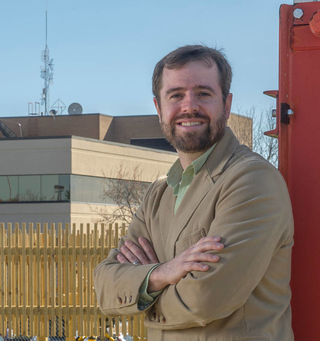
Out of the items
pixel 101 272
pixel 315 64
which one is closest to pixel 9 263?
pixel 101 272

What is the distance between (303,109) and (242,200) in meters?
0.48

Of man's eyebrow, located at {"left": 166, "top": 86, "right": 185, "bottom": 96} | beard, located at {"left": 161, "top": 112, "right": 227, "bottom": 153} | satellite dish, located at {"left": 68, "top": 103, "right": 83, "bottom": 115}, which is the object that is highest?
satellite dish, located at {"left": 68, "top": 103, "right": 83, "bottom": 115}

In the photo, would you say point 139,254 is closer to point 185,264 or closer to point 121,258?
point 121,258

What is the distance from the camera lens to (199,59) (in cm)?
236

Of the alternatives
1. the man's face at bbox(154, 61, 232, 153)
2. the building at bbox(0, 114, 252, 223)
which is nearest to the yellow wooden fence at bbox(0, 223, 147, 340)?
the man's face at bbox(154, 61, 232, 153)

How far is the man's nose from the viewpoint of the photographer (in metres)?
2.32

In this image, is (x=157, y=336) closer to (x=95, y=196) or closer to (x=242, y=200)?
(x=242, y=200)

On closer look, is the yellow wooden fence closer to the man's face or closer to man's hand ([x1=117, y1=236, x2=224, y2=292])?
the man's face

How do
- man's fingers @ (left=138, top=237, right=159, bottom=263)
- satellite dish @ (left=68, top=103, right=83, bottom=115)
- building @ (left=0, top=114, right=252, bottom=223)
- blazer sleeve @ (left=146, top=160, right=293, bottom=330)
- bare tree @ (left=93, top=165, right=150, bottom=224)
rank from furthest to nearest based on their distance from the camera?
satellite dish @ (left=68, top=103, right=83, bottom=115), building @ (left=0, top=114, right=252, bottom=223), bare tree @ (left=93, top=165, right=150, bottom=224), man's fingers @ (left=138, top=237, right=159, bottom=263), blazer sleeve @ (left=146, top=160, right=293, bottom=330)

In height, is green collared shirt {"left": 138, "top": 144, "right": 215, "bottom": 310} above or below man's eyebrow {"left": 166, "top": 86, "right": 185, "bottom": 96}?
below

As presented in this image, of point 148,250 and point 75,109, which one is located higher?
point 75,109

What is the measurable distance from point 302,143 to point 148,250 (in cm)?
75

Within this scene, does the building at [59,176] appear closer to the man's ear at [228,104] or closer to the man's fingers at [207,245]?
the man's ear at [228,104]

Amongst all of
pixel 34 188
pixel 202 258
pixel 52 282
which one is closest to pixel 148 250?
pixel 202 258
